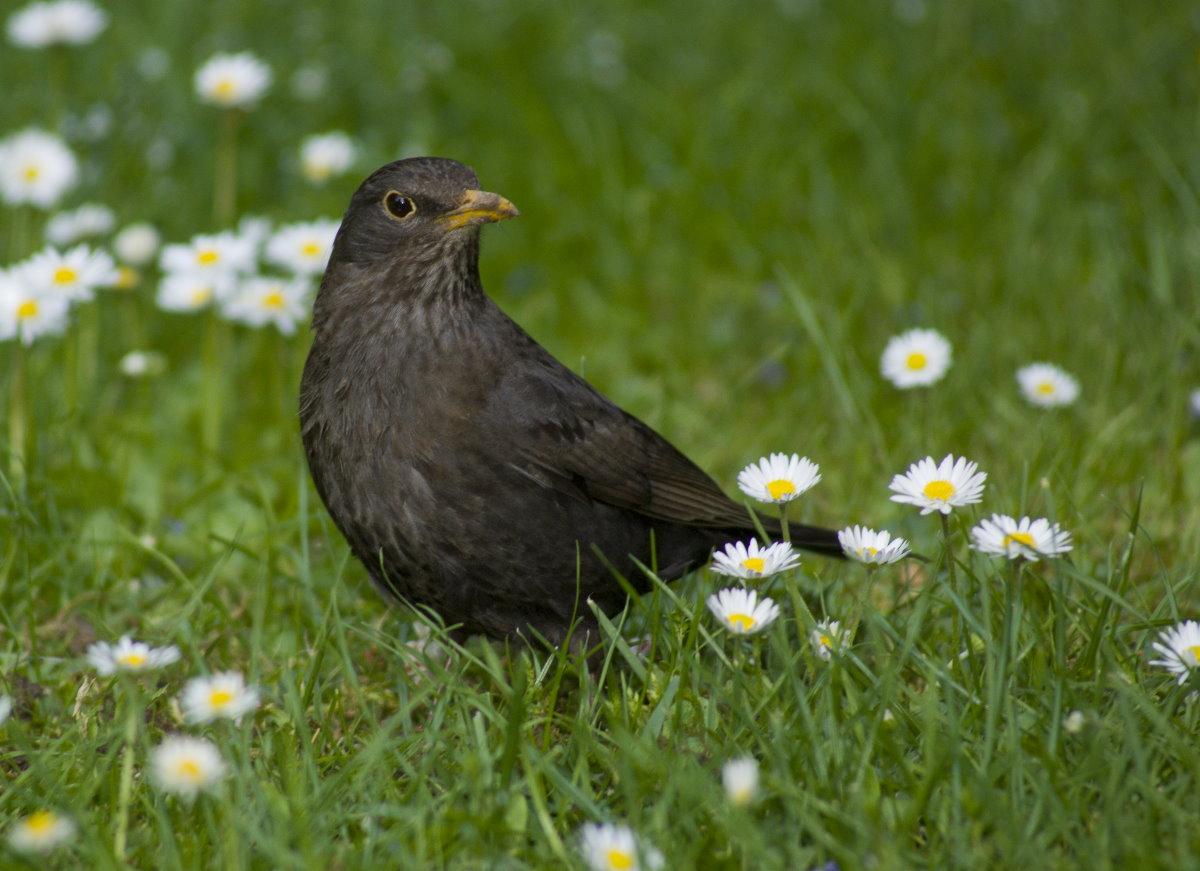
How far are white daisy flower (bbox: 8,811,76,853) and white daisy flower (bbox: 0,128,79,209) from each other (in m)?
3.25

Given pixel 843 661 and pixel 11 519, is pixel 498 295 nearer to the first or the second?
pixel 11 519

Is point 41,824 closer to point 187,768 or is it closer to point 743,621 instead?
point 187,768

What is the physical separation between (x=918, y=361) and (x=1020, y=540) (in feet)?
5.27

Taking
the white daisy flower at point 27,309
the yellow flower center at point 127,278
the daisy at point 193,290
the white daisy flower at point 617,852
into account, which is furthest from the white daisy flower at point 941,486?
the yellow flower center at point 127,278

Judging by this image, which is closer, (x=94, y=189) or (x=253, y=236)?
(x=253, y=236)

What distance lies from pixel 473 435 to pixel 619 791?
3.15 feet

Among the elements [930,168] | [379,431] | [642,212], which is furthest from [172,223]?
[930,168]

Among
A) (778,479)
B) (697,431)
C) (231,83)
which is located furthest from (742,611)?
(231,83)

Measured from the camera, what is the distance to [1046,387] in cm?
441

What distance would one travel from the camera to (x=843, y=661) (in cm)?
280

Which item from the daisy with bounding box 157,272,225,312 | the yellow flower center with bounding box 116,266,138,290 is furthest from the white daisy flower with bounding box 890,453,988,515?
the yellow flower center with bounding box 116,266,138,290

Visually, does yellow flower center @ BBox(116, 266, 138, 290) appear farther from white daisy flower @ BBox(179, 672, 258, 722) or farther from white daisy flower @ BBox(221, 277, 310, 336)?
white daisy flower @ BBox(179, 672, 258, 722)

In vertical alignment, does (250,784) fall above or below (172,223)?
below

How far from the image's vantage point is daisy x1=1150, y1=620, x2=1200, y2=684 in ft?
8.95
